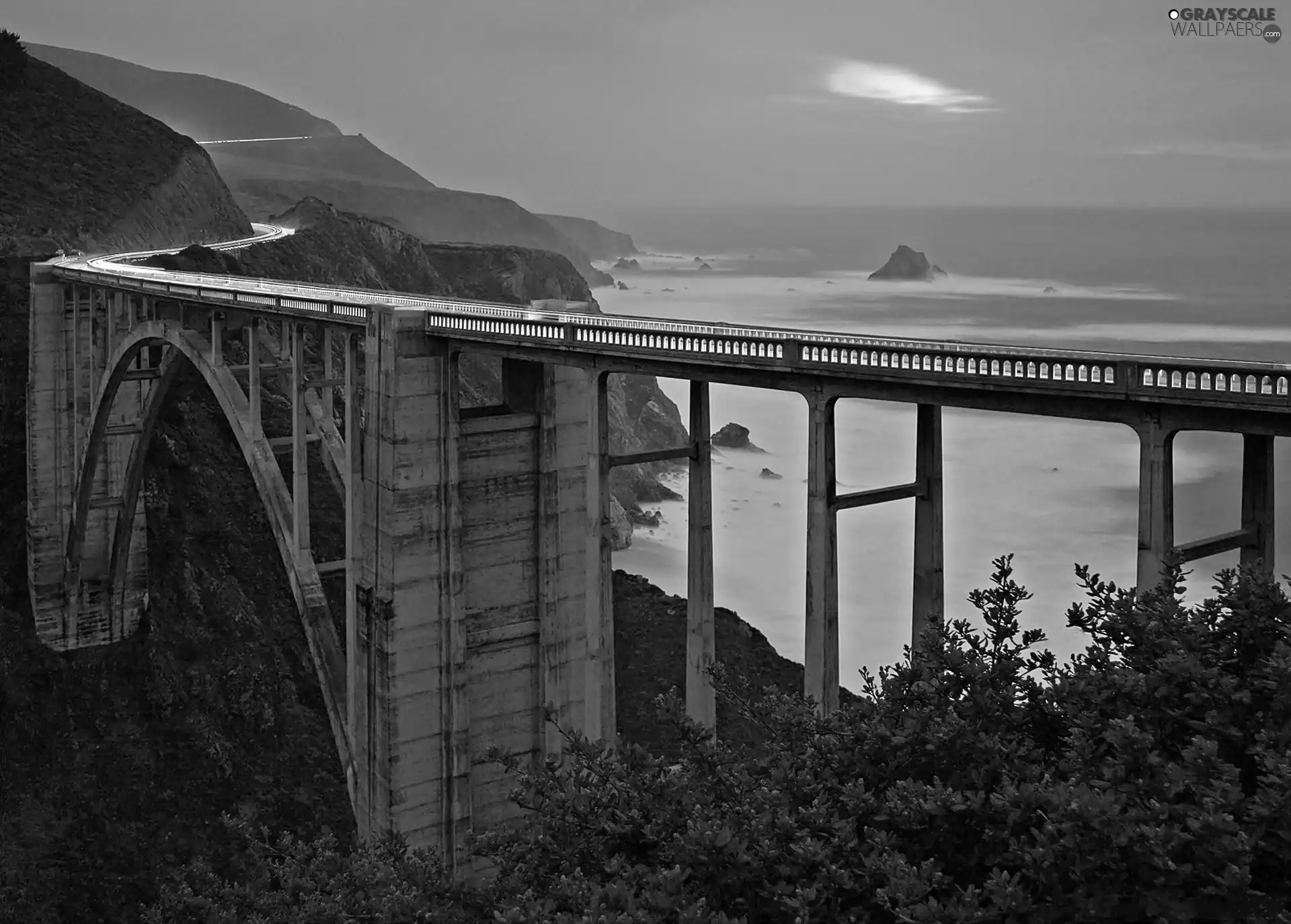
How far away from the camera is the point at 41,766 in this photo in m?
49.0

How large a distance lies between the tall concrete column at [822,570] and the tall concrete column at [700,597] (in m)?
3.65

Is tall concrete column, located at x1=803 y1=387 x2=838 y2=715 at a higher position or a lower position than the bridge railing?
lower

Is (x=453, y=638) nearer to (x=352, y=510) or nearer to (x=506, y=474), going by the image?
(x=352, y=510)

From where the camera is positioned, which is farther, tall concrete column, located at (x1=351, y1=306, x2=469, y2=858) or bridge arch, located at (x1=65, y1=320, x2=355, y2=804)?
bridge arch, located at (x1=65, y1=320, x2=355, y2=804)

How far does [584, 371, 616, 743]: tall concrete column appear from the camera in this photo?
30.0 meters

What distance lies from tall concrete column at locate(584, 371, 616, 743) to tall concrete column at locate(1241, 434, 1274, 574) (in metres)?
14.3

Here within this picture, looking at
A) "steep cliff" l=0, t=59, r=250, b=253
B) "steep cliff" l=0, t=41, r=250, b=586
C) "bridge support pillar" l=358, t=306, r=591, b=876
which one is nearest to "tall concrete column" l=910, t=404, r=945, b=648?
"bridge support pillar" l=358, t=306, r=591, b=876

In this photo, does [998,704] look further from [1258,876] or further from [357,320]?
[357,320]

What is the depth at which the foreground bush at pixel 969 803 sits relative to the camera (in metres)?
13.2

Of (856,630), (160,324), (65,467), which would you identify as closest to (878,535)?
(856,630)

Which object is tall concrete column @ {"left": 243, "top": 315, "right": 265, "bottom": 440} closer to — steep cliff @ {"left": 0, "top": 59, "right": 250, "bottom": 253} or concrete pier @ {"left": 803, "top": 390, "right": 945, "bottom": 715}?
concrete pier @ {"left": 803, "top": 390, "right": 945, "bottom": 715}

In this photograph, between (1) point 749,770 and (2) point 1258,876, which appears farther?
(1) point 749,770

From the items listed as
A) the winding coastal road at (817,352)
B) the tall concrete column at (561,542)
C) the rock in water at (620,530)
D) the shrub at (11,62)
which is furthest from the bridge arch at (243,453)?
the rock in water at (620,530)

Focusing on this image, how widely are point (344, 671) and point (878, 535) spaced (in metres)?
86.9
